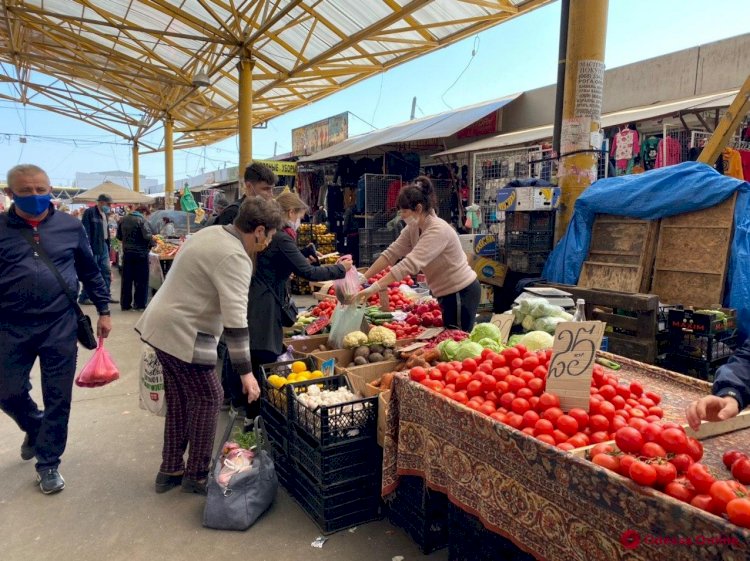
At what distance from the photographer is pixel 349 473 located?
2.92 metres

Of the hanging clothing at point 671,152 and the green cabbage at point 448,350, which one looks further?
the hanging clothing at point 671,152

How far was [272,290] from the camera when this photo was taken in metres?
3.83

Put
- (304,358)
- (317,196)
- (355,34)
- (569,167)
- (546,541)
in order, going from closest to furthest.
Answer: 1. (546,541)
2. (304,358)
3. (569,167)
4. (355,34)
5. (317,196)

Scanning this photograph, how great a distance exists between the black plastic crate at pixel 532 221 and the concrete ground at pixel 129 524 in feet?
15.1

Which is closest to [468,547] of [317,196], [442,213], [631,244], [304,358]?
[304,358]

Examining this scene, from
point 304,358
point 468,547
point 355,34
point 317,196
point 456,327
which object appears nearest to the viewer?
point 468,547

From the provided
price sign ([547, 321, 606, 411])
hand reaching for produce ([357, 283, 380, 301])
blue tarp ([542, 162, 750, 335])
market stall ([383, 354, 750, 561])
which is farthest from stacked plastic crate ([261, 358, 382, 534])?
blue tarp ([542, 162, 750, 335])

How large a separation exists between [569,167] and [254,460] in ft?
15.4

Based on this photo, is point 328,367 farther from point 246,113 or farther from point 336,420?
point 246,113

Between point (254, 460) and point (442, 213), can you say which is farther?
point (442, 213)

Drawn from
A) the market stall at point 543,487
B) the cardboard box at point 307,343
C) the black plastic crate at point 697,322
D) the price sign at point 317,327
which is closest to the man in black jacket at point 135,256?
the price sign at point 317,327

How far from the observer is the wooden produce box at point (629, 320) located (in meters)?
4.44

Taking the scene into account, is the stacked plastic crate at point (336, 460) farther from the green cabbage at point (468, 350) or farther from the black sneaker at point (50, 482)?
the black sneaker at point (50, 482)

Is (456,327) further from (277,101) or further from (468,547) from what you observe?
(277,101)
